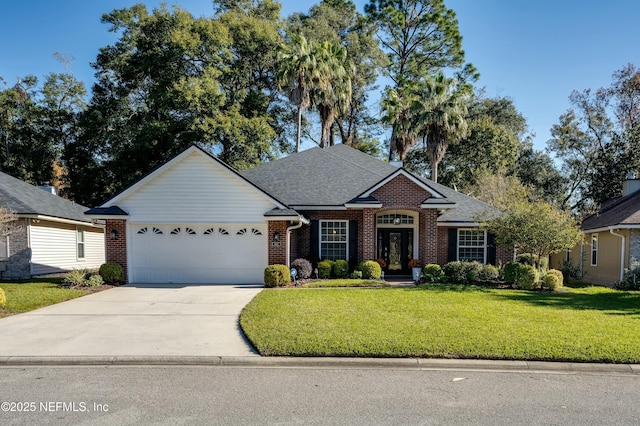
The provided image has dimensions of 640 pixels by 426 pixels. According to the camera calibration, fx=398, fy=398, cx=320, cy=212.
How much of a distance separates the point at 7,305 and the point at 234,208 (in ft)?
24.2

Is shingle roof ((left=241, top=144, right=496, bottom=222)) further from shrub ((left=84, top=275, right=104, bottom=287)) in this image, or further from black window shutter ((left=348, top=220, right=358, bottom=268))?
shrub ((left=84, top=275, right=104, bottom=287))

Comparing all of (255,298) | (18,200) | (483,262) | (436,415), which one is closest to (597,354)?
(436,415)

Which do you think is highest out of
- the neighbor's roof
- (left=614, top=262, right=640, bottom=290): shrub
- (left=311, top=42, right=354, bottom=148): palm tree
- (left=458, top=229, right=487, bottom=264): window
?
(left=311, top=42, right=354, bottom=148): palm tree

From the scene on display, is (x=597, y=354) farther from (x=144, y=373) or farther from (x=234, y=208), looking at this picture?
(x=234, y=208)

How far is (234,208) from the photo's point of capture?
50.1ft

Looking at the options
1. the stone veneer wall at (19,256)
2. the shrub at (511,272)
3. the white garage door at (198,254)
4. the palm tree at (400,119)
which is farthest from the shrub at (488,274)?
the stone veneer wall at (19,256)

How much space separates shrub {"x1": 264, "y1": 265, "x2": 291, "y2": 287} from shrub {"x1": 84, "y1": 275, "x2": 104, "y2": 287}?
5824mm

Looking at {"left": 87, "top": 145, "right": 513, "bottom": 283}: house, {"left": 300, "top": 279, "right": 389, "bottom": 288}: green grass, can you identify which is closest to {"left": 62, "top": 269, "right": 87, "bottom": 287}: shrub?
{"left": 87, "top": 145, "right": 513, "bottom": 283}: house

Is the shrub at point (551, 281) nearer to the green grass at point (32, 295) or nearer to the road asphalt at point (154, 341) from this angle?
the road asphalt at point (154, 341)

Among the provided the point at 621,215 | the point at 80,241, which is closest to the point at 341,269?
the point at 621,215

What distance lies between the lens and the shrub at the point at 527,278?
555 inches

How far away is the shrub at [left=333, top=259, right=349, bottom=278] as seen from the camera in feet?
52.6

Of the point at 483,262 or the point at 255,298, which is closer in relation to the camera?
the point at 255,298

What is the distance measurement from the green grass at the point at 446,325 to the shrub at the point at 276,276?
1375mm
